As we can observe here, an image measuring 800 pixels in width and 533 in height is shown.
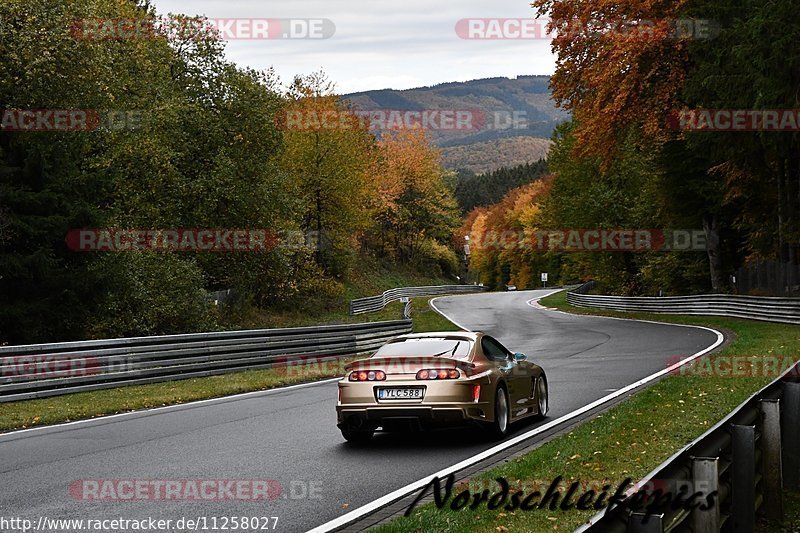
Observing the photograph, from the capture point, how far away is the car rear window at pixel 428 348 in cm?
1121

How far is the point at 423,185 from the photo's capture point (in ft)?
308

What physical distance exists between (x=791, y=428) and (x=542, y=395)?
5.07 meters

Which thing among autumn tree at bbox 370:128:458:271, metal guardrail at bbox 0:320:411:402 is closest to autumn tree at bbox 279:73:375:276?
autumn tree at bbox 370:128:458:271

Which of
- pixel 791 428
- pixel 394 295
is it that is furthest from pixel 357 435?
pixel 394 295

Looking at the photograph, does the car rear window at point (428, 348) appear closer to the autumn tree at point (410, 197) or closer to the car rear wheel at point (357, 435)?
the car rear wheel at point (357, 435)

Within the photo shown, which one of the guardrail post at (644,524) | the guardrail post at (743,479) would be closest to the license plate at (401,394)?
the guardrail post at (743,479)

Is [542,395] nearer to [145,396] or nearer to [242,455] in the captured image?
[242,455]

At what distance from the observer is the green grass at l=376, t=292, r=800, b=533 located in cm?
688

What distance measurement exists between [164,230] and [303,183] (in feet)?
69.9

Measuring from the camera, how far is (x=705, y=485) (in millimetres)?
5293

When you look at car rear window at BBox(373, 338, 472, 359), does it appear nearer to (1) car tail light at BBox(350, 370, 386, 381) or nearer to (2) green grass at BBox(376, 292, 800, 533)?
(1) car tail light at BBox(350, 370, 386, 381)

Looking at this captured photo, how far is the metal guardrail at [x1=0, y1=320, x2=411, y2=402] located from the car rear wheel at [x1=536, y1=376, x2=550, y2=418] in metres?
8.41

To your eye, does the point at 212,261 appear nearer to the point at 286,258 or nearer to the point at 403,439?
the point at 286,258

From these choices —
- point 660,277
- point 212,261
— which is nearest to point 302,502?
point 212,261
